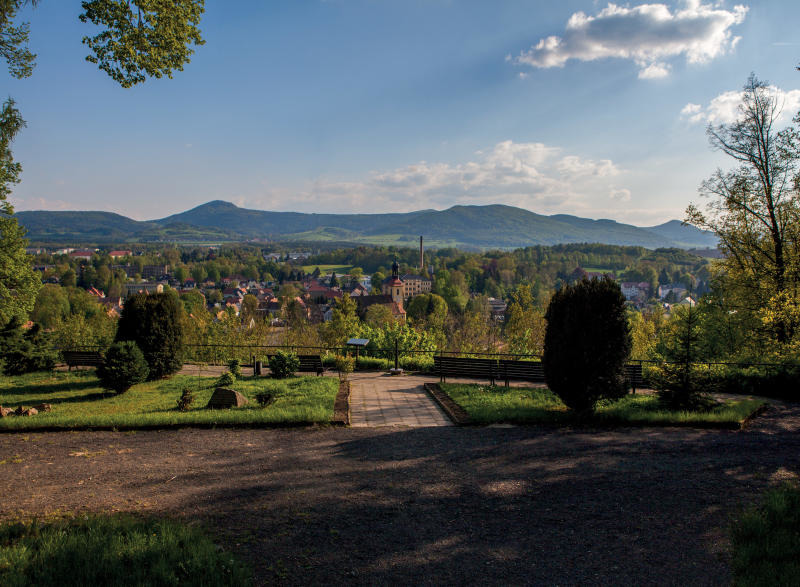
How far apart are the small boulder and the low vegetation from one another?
1034 cm

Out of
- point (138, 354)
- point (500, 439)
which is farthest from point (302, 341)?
point (500, 439)

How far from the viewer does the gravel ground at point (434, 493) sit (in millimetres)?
4961

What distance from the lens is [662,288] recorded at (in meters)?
158

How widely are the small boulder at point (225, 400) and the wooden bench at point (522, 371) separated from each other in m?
7.41

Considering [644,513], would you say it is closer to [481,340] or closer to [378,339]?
[378,339]

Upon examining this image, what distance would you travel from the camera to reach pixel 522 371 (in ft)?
47.6

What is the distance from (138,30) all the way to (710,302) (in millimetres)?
25484

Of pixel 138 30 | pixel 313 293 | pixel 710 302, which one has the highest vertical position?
pixel 138 30

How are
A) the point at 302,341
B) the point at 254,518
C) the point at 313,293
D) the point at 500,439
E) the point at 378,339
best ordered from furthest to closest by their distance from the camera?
the point at 313,293 < the point at 302,341 < the point at 378,339 < the point at 500,439 < the point at 254,518

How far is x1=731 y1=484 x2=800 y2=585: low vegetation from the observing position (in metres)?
4.53

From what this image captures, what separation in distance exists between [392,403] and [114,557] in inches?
341

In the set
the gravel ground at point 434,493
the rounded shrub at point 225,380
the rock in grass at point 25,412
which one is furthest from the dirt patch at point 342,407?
the rock in grass at point 25,412

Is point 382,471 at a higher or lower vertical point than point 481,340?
higher

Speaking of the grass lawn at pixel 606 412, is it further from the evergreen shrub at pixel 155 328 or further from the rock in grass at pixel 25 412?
the rock in grass at pixel 25 412
